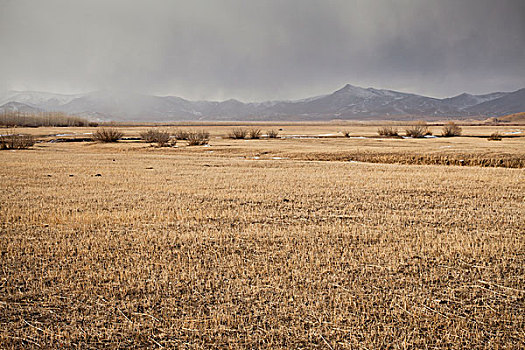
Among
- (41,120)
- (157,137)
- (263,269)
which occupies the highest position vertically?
(41,120)

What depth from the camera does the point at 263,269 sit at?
19.8ft

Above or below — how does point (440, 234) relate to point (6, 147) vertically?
below

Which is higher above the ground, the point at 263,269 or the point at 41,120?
the point at 41,120

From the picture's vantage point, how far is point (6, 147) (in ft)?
110

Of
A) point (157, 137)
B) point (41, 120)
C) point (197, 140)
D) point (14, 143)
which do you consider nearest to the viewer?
point (14, 143)

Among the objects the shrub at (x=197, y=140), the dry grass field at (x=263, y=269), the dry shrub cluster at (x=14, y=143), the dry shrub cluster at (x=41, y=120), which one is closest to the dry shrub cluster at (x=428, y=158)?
the dry grass field at (x=263, y=269)

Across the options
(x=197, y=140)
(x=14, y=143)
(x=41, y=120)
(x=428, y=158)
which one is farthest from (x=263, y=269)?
(x=41, y=120)

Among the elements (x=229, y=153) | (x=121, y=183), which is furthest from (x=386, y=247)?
(x=229, y=153)

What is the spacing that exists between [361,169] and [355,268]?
13.7m

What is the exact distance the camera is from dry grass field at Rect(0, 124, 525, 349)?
14.3 ft

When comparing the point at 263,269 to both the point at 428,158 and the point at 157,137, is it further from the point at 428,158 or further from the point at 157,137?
the point at 157,137

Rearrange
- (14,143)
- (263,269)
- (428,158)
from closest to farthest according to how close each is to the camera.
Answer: (263,269) → (428,158) → (14,143)

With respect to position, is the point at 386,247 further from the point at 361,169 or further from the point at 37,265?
the point at 361,169

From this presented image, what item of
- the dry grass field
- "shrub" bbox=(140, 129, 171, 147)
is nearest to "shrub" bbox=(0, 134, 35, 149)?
"shrub" bbox=(140, 129, 171, 147)
